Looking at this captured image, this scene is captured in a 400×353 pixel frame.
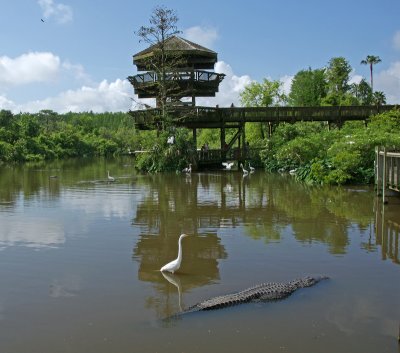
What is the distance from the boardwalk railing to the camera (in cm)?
1795

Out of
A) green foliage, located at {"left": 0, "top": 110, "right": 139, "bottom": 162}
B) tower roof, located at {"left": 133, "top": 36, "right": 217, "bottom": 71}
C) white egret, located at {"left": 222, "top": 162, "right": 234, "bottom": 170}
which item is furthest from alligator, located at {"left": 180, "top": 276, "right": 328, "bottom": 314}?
green foliage, located at {"left": 0, "top": 110, "right": 139, "bottom": 162}

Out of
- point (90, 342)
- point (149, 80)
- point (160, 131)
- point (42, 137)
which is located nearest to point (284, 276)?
point (90, 342)

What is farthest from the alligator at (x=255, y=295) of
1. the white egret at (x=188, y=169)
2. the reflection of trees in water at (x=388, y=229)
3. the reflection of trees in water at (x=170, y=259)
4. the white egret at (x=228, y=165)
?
the white egret at (x=228, y=165)

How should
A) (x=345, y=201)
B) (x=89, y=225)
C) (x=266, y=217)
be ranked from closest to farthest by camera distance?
(x=89, y=225)
(x=266, y=217)
(x=345, y=201)

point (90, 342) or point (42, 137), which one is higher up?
point (42, 137)

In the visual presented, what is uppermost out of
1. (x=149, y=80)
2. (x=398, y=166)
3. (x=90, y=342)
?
(x=149, y=80)

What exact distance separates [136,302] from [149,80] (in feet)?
111

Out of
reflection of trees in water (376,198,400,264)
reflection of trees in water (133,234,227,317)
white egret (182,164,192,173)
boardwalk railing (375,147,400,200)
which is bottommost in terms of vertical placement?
reflection of trees in water (133,234,227,317)

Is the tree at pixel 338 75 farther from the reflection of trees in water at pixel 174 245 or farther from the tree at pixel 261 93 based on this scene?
the reflection of trees in water at pixel 174 245

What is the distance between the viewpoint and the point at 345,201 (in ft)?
65.1

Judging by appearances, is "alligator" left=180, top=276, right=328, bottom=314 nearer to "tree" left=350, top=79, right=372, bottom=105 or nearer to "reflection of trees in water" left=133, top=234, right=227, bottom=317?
"reflection of trees in water" left=133, top=234, right=227, bottom=317

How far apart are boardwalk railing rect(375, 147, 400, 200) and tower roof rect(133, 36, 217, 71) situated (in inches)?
885

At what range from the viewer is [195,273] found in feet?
33.3

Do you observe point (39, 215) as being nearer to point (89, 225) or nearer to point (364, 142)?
point (89, 225)
